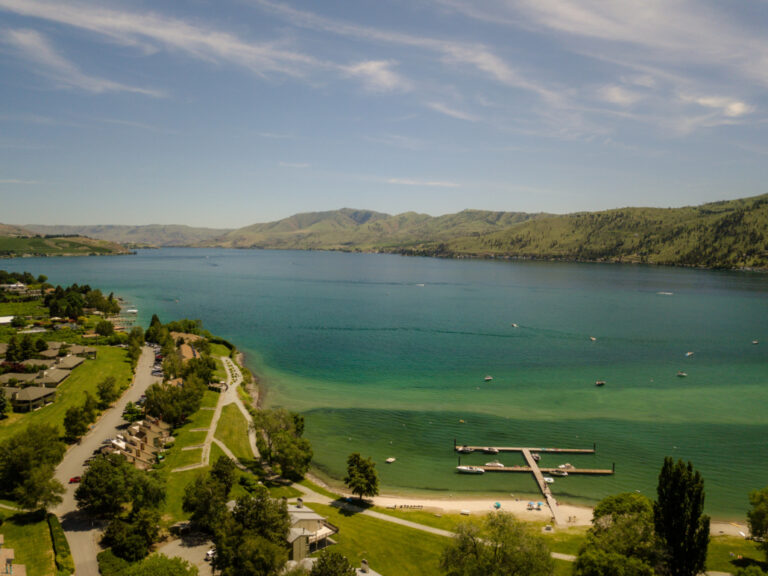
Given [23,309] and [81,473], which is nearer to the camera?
[81,473]

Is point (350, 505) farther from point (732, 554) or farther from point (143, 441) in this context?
point (732, 554)

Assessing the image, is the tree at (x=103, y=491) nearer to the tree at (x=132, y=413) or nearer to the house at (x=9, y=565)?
the house at (x=9, y=565)

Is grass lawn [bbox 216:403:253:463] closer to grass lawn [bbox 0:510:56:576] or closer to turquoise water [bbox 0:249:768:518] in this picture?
turquoise water [bbox 0:249:768:518]

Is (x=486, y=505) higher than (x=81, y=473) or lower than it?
lower

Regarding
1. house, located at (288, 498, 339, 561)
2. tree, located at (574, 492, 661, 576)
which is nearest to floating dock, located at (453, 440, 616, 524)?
tree, located at (574, 492, 661, 576)

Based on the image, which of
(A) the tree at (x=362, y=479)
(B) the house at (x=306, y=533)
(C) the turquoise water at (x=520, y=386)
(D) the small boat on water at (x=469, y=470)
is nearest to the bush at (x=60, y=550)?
(B) the house at (x=306, y=533)

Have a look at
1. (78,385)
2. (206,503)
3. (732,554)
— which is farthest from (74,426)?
(732,554)
